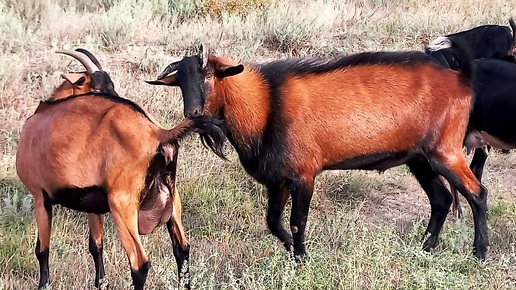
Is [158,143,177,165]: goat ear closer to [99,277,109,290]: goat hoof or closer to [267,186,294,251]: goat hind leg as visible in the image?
[99,277,109,290]: goat hoof

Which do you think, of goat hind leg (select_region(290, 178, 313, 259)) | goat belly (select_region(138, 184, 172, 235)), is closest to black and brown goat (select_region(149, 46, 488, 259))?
goat hind leg (select_region(290, 178, 313, 259))

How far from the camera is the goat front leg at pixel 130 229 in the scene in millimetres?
5332

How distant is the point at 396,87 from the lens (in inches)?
255

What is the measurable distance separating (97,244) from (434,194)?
3013 mm

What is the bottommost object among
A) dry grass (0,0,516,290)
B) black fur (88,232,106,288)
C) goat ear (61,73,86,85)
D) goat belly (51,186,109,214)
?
dry grass (0,0,516,290)

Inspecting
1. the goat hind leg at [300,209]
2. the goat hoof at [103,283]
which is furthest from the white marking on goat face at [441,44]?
the goat hoof at [103,283]

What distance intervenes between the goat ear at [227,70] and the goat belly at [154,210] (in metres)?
1.06

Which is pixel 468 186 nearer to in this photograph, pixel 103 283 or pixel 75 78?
pixel 103 283

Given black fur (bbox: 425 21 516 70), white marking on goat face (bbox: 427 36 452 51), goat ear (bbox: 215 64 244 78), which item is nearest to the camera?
goat ear (bbox: 215 64 244 78)

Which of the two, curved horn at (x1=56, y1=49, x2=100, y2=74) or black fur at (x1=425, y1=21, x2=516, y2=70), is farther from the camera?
black fur at (x1=425, y1=21, x2=516, y2=70)

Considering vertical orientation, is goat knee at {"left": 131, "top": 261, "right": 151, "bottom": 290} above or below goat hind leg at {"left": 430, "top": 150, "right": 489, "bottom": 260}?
above

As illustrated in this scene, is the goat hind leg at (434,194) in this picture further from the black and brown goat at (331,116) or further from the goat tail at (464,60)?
the goat tail at (464,60)

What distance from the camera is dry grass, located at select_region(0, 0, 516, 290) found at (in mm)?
5680

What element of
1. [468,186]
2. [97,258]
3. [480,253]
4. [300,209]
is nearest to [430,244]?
[480,253]
